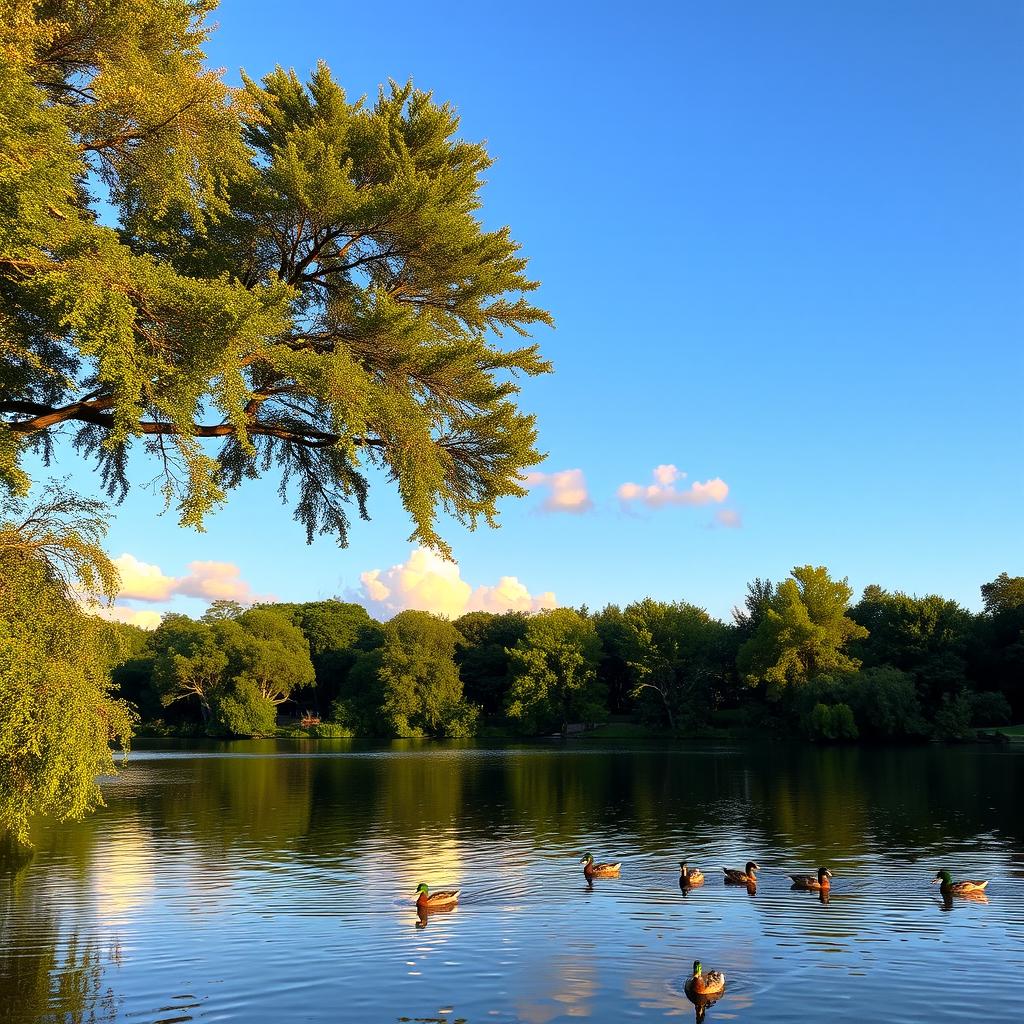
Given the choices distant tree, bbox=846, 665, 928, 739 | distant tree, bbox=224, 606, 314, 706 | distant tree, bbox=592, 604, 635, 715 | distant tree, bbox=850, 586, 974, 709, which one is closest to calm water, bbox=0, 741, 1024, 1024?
distant tree, bbox=846, 665, 928, 739

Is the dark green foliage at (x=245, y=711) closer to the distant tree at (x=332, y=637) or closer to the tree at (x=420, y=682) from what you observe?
the tree at (x=420, y=682)

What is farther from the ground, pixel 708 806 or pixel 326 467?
pixel 326 467

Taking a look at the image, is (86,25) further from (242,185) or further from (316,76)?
(316,76)

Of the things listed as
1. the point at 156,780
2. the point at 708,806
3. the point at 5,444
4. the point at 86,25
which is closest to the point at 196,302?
the point at 5,444

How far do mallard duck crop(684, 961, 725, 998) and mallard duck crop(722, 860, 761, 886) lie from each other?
8214mm

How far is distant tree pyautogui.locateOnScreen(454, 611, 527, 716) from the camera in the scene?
375ft

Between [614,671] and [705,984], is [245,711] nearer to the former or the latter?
[614,671]

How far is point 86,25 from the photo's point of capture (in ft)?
54.1

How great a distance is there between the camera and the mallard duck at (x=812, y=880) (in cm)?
1970

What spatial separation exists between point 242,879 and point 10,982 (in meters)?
8.15

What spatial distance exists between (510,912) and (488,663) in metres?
97.8

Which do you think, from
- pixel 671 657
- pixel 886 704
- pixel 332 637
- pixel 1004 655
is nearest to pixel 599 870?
pixel 886 704

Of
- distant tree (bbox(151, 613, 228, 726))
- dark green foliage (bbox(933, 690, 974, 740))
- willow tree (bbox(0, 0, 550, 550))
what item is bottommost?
dark green foliage (bbox(933, 690, 974, 740))

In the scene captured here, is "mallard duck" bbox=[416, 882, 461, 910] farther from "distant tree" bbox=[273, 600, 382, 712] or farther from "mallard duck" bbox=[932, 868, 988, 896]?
"distant tree" bbox=[273, 600, 382, 712]
